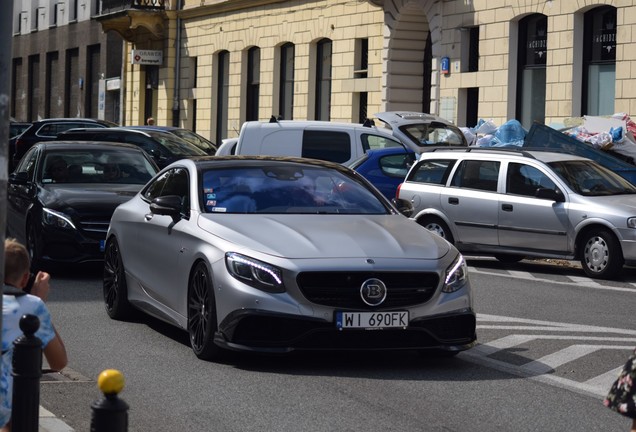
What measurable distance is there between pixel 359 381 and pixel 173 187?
9.74 feet

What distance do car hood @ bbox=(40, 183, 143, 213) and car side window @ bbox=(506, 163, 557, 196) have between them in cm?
485

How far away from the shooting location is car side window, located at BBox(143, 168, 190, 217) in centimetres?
1070

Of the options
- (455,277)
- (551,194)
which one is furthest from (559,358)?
(551,194)

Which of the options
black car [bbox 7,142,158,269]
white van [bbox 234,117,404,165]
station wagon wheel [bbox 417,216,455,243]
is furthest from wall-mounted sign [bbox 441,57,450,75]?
black car [bbox 7,142,158,269]

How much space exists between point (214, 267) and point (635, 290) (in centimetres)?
750

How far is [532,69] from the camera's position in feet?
101

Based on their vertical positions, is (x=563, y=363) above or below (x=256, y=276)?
below

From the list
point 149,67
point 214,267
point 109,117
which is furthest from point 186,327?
point 109,117

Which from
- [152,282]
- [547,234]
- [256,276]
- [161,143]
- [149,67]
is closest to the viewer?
[256,276]

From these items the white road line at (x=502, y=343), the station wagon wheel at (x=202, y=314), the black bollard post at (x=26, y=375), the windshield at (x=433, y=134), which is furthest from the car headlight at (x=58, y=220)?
the black bollard post at (x=26, y=375)

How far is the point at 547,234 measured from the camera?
56.4ft

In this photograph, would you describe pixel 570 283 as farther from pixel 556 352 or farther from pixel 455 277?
pixel 455 277

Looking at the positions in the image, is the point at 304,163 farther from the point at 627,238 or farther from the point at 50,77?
the point at 50,77

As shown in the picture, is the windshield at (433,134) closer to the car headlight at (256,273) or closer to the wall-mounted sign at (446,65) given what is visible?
the wall-mounted sign at (446,65)
